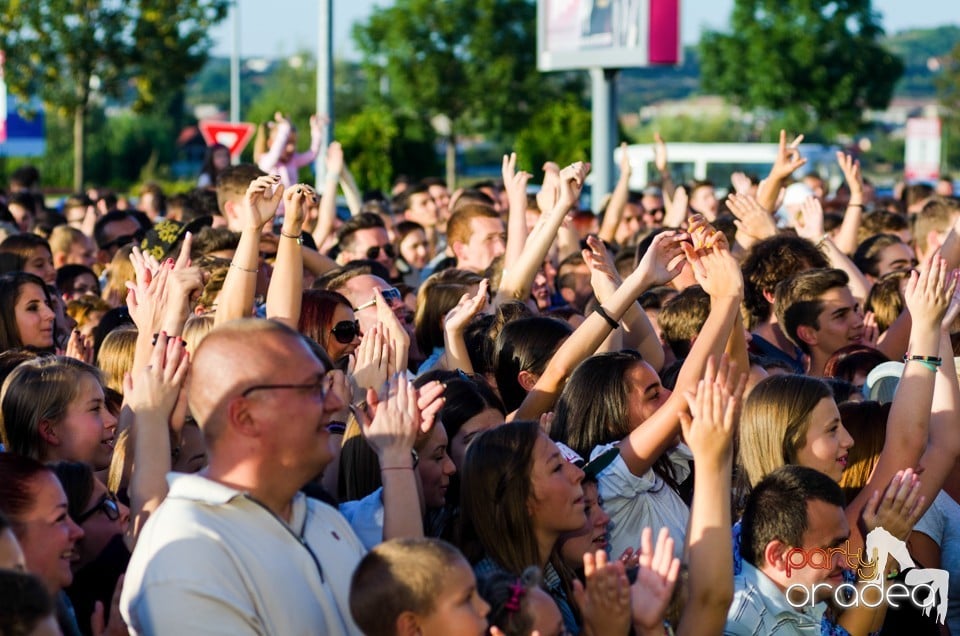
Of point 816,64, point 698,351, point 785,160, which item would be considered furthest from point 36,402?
point 816,64

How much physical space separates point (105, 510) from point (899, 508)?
7.96ft

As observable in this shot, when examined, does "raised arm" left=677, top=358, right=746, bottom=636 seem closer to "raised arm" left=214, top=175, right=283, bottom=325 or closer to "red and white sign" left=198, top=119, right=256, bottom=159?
"raised arm" left=214, top=175, right=283, bottom=325

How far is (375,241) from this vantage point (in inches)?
358

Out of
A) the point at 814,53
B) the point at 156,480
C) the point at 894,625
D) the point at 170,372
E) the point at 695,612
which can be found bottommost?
the point at 894,625

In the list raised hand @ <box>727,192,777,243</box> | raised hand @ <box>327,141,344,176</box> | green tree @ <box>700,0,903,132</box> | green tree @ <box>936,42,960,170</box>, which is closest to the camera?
raised hand @ <box>727,192,777,243</box>

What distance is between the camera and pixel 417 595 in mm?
3193

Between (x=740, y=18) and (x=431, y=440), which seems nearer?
(x=431, y=440)

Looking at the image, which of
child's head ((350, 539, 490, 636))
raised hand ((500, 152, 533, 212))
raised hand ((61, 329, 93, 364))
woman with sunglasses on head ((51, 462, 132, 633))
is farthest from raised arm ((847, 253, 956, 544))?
raised hand ((61, 329, 93, 364))

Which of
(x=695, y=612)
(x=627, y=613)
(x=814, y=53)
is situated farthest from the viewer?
(x=814, y=53)

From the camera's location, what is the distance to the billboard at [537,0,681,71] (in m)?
15.3

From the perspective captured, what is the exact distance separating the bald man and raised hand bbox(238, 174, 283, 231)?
1.99 metres

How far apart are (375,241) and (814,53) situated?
3536cm

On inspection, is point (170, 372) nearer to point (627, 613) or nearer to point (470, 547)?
point (470, 547)

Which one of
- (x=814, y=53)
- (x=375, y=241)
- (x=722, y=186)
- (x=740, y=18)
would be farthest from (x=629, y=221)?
(x=740, y=18)
